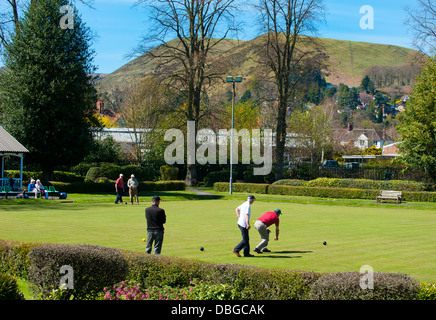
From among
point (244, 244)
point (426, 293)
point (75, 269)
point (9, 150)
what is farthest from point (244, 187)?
point (426, 293)

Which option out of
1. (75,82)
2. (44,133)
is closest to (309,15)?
(75,82)

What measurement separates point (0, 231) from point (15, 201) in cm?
1411

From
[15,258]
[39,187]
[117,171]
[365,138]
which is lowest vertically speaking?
[15,258]

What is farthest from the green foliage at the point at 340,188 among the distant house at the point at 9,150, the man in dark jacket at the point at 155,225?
the man in dark jacket at the point at 155,225

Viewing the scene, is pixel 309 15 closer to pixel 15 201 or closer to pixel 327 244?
pixel 15 201

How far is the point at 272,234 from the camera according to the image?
19.2 meters

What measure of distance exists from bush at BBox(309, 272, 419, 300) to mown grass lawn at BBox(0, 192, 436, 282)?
363 cm

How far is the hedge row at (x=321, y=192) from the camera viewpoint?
39.4m

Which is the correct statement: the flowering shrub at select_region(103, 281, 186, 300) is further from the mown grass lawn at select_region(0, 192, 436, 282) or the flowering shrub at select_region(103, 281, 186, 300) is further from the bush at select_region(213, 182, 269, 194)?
the bush at select_region(213, 182, 269, 194)

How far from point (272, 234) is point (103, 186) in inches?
1003

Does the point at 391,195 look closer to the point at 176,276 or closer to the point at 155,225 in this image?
the point at 155,225

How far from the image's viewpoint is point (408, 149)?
146 feet

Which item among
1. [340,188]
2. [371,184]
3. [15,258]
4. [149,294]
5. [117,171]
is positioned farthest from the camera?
[117,171]

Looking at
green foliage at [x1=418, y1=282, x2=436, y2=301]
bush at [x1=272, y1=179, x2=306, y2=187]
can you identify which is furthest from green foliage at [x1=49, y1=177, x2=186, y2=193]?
green foliage at [x1=418, y1=282, x2=436, y2=301]
